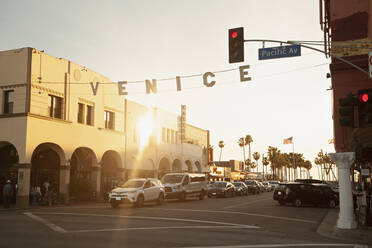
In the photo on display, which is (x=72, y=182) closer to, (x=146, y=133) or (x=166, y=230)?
(x=146, y=133)

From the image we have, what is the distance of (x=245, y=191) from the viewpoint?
1822 inches

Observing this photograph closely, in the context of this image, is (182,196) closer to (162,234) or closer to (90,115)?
(90,115)

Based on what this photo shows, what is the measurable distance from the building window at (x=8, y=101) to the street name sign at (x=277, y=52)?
19.6 m

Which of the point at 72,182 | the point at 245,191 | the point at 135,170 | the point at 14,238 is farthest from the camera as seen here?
the point at 245,191

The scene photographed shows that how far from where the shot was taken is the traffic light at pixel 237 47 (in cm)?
1334

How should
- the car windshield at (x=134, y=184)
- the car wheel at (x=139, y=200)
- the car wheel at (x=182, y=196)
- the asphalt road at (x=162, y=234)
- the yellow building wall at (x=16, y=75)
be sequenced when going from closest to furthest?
the asphalt road at (x=162, y=234) → the car wheel at (x=139, y=200) → the car windshield at (x=134, y=184) → the yellow building wall at (x=16, y=75) → the car wheel at (x=182, y=196)

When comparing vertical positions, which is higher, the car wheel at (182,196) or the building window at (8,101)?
the building window at (8,101)

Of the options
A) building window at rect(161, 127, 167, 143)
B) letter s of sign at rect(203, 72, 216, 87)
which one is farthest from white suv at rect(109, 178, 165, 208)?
building window at rect(161, 127, 167, 143)

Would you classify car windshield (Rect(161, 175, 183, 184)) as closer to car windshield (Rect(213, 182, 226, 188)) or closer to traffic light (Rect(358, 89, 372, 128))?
car windshield (Rect(213, 182, 226, 188))

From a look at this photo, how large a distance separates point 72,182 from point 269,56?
20.8m

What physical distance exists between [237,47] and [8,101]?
1978 cm

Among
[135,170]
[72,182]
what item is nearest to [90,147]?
[72,182]

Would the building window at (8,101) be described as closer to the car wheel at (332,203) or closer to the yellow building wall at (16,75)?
the yellow building wall at (16,75)

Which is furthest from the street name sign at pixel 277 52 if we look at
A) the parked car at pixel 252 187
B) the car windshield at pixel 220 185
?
the parked car at pixel 252 187
